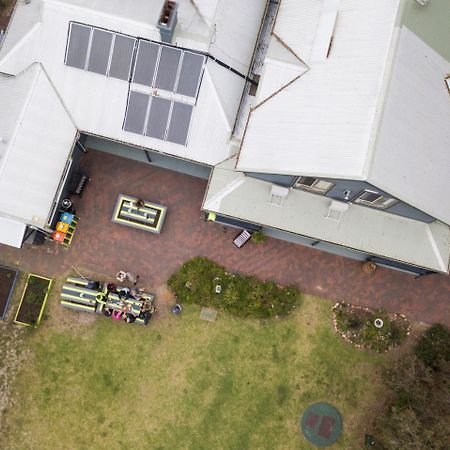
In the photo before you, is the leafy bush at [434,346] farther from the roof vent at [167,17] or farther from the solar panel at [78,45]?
the solar panel at [78,45]

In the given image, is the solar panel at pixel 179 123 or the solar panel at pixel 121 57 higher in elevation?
the solar panel at pixel 121 57

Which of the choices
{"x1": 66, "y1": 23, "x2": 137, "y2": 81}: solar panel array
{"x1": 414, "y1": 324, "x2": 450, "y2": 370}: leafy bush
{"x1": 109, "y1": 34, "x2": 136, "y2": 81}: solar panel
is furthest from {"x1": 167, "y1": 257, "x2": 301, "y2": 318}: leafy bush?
{"x1": 66, "y1": 23, "x2": 137, "y2": 81}: solar panel array

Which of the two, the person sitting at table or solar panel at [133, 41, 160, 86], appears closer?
solar panel at [133, 41, 160, 86]

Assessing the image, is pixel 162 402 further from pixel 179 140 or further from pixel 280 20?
pixel 280 20

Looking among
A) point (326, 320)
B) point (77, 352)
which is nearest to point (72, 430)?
point (77, 352)

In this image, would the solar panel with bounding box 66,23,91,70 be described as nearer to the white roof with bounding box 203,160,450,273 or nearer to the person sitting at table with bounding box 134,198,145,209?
the person sitting at table with bounding box 134,198,145,209


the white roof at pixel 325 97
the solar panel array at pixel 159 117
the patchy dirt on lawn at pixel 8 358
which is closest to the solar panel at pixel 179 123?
the solar panel array at pixel 159 117
